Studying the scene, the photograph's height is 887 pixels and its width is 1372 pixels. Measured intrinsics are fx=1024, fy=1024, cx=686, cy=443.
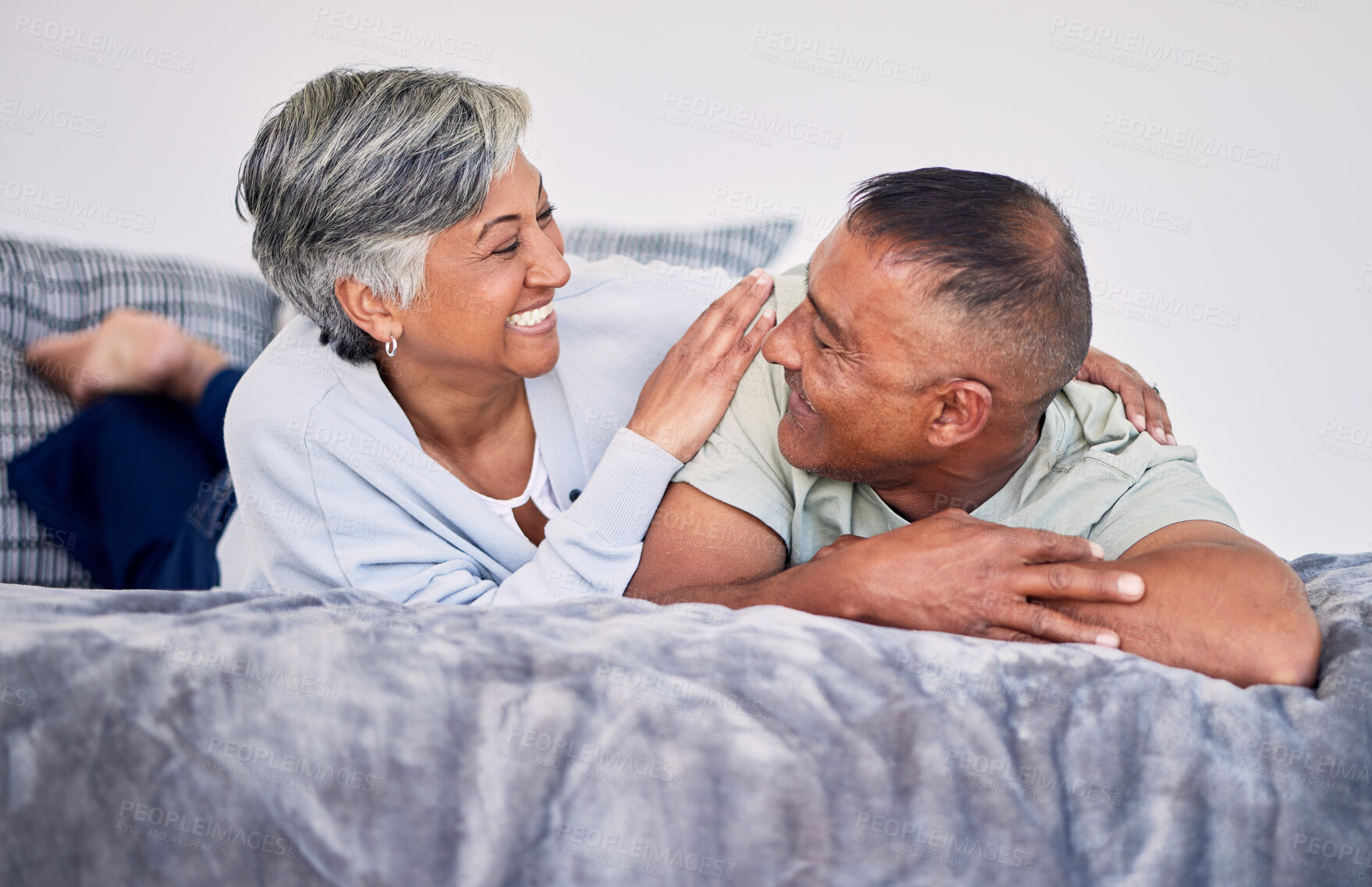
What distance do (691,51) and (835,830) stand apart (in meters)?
2.07

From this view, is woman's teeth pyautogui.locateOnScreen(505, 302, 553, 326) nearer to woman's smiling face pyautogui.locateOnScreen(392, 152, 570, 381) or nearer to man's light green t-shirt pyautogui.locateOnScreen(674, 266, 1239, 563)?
woman's smiling face pyautogui.locateOnScreen(392, 152, 570, 381)

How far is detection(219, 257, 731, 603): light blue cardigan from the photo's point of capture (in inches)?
55.4

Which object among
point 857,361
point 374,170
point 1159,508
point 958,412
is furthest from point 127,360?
point 1159,508

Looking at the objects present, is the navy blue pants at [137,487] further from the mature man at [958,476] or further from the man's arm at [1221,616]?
the man's arm at [1221,616]

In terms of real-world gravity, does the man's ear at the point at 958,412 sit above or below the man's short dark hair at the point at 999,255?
below

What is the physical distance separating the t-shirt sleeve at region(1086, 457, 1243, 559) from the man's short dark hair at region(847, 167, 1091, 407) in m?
0.19

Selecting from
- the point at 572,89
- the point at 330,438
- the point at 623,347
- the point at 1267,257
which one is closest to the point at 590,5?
the point at 572,89

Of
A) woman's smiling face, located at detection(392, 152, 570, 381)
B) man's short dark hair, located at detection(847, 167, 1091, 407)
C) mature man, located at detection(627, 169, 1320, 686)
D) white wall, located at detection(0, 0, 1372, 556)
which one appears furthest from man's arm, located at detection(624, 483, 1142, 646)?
white wall, located at detection(0, 0, 1372, 556)

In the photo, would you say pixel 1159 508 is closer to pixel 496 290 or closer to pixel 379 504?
pixel 496 290

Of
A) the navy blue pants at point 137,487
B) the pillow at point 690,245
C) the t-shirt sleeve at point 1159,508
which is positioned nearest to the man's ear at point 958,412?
the t-shirt sleeve at point 1159,508

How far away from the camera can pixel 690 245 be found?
220cm

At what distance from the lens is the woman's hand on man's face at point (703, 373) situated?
1.45m

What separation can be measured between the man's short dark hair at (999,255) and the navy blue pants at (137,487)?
116 centimetres

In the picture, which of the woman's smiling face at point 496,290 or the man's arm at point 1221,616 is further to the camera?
the woman's smiling face at point 496,290
